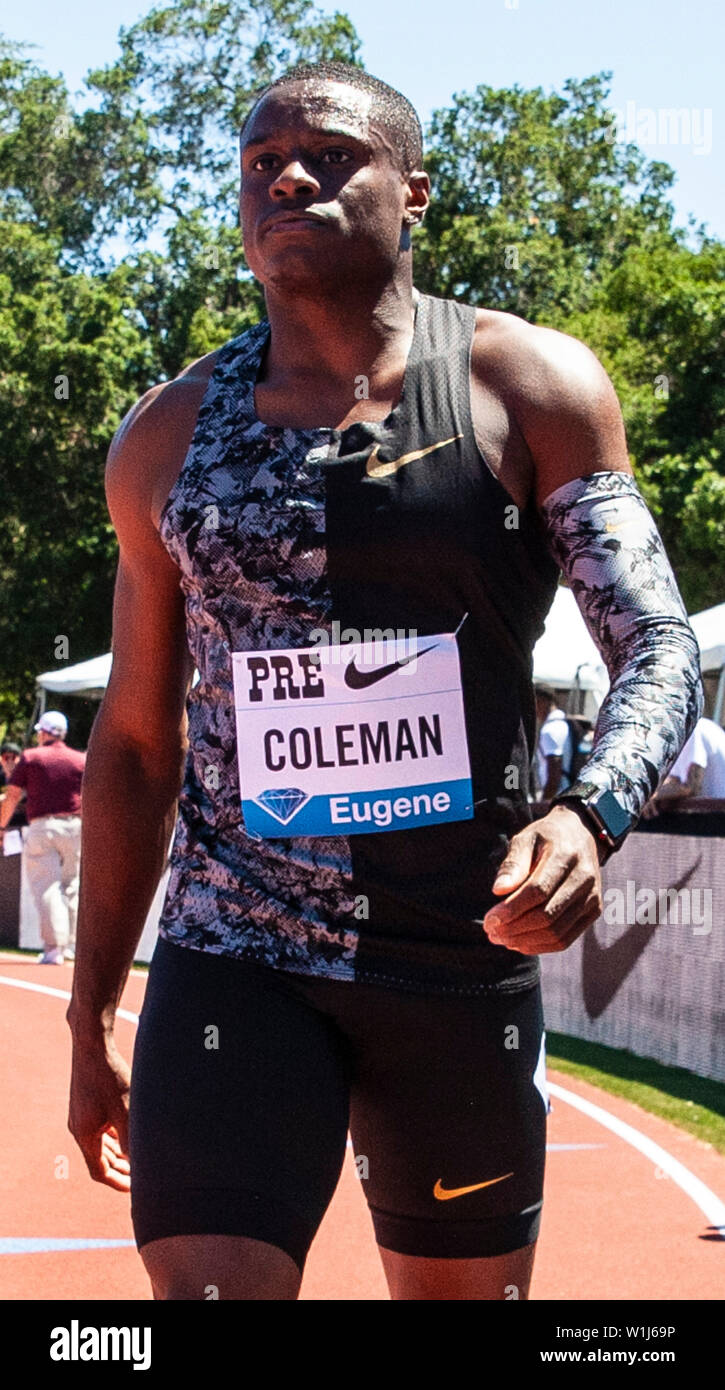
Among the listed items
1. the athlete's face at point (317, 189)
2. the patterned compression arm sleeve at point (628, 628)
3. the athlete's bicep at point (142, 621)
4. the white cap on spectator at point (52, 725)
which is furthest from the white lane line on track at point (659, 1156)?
the white cap on spectator at point (52, 725)

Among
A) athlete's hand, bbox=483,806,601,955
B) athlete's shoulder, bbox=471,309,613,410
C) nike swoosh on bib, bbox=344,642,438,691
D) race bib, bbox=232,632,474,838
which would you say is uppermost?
athlete's shoulder, bbox=471,309,613,410

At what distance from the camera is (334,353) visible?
2.65 m

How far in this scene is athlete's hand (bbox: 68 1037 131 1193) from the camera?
272cm

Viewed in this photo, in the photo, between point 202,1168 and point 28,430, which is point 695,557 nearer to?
point 28,430

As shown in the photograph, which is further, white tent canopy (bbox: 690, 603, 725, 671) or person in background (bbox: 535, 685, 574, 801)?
white tent canopy (bbox: 690, 603, 725, 671)

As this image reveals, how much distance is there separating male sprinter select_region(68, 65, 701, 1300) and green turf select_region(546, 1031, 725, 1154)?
5.62 meters

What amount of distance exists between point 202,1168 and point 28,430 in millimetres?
33462

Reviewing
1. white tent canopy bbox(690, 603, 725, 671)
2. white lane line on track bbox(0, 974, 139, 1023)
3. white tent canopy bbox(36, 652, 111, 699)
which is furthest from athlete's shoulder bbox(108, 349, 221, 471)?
white tent canopy bbox(36, 652, 111, 699)

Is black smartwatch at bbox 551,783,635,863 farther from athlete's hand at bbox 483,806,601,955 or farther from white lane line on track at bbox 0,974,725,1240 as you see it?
white lane line on track at bbox 0,974,725,1240

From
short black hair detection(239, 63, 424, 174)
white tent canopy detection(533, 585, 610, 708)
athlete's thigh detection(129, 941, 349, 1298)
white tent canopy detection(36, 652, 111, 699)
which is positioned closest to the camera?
athlete's thigh detection(129, 941, 349, 1298)

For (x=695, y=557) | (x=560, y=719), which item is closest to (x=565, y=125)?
(x=695, y=557)

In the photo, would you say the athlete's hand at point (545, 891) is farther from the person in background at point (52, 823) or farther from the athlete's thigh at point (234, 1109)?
the person in background at point (52, 823)

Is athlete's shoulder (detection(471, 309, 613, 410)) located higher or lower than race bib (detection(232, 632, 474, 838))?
higher

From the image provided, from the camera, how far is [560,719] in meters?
12.2
